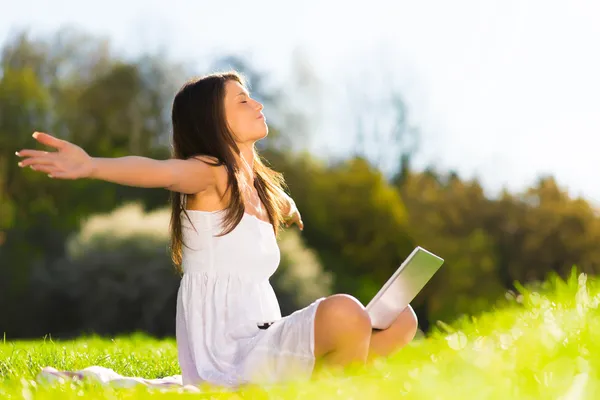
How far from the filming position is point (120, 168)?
10.5 ft

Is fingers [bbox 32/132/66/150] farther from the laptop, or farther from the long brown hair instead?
the laptop

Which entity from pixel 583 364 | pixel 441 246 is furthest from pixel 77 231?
pixel 583 364

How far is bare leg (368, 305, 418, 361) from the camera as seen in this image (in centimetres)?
371

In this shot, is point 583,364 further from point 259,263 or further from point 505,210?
point 505,210

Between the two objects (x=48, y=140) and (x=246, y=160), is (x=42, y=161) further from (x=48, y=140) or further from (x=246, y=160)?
(x=246, y=160)

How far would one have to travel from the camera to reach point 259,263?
3.79 m

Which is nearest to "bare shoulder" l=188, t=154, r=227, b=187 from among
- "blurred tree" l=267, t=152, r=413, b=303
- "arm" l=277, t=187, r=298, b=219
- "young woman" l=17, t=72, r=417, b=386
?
"young woman" l=17, t=72, r=417, b=386

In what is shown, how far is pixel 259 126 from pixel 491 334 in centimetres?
149

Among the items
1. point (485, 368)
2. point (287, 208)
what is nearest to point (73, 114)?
point (287, 208)

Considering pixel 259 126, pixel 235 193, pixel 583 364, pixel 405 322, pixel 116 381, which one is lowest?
pixel 116 381

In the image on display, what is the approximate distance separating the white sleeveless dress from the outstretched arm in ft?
0.78

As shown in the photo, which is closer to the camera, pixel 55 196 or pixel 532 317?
pixel 532 317

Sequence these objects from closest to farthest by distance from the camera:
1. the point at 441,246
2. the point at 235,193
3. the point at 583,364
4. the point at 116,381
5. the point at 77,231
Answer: the point at 583,364, the point at 116,381, the point at 235,193, the point at 77,231, the point at 441,246

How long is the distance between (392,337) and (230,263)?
0.84 metres
